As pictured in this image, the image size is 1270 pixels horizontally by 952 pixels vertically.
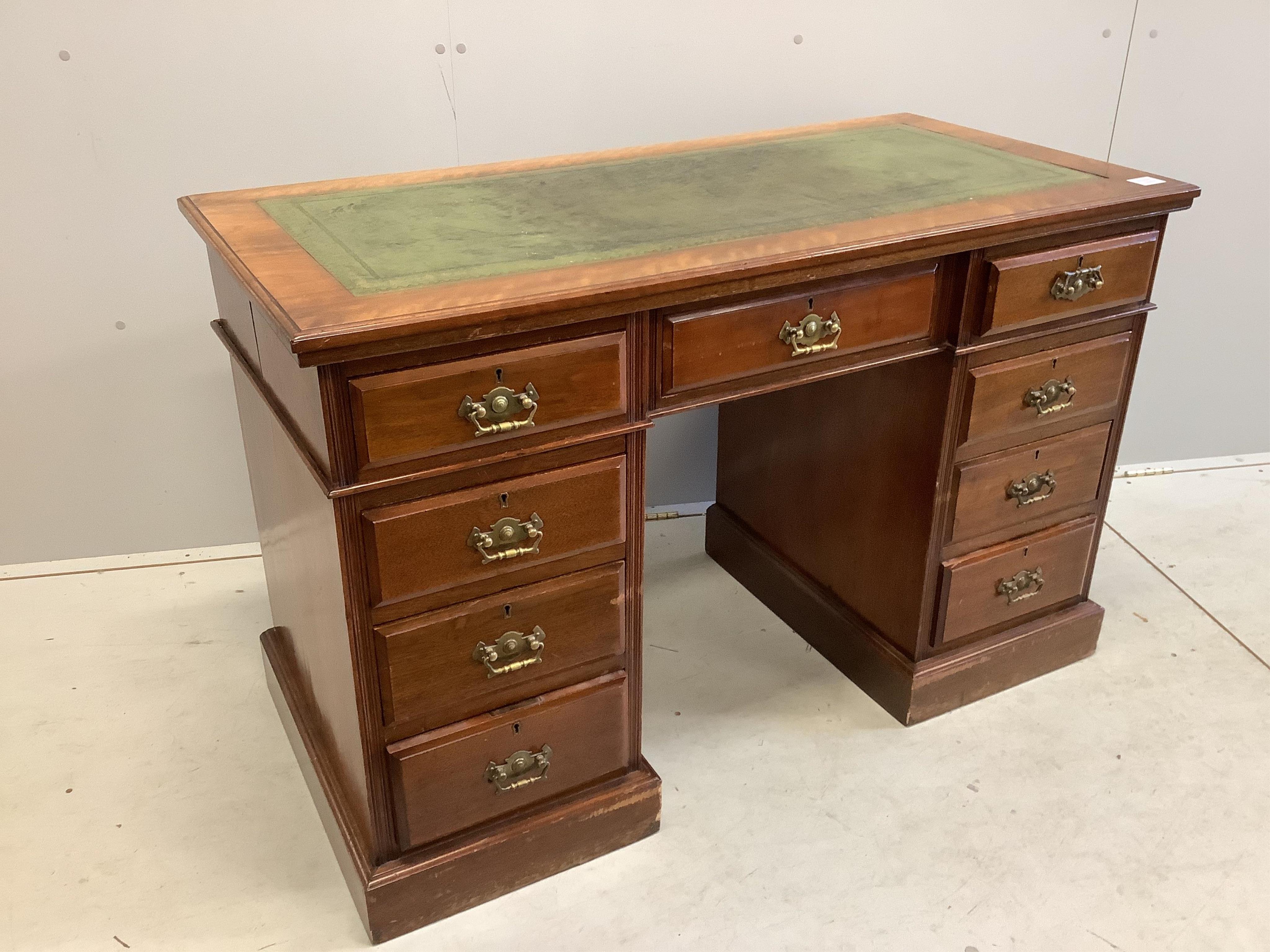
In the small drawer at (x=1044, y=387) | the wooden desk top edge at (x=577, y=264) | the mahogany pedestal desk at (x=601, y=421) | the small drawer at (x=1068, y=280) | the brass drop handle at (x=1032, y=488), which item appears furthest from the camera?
the brass drop handle at (x=1032, y=488)

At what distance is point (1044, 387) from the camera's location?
1930 millimetres

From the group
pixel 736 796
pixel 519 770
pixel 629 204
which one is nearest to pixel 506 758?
pixel 519 770

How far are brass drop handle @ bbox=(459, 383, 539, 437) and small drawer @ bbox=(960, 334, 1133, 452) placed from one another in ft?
2.65

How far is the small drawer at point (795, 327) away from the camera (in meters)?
1.54

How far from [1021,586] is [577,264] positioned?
3.75 ft

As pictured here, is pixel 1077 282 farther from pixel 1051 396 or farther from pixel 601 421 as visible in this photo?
pixel 601 421

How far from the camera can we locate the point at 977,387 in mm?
1862

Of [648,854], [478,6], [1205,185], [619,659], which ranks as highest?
[478,6]

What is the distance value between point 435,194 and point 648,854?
3.70 feet

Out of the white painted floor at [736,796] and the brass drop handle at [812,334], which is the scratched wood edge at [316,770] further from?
the brass drop handle at [812,334]

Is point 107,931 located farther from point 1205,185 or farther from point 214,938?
point 1205,185

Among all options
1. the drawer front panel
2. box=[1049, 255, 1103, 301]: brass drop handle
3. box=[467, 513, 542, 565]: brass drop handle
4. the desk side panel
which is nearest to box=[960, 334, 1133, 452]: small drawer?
box=[1049, 255, 1103, 301]: brass drop handle

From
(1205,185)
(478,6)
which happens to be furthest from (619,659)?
(1205,185)

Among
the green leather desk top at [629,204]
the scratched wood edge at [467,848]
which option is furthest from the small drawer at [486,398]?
the scratched wood edge at [467,848]
